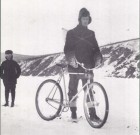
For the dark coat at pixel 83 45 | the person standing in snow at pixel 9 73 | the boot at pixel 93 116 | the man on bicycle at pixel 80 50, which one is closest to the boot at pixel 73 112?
the man on bicycle at pixel 80 50

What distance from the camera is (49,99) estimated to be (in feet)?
8.00

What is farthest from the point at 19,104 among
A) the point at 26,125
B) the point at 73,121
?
the point at 73,121

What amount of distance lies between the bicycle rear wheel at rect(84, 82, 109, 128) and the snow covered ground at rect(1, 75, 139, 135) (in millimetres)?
43

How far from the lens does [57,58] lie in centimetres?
246

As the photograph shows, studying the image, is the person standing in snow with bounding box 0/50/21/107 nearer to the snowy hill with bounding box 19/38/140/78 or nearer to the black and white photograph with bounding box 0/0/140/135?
the black and white photograph with bounding box 0/0/140/135

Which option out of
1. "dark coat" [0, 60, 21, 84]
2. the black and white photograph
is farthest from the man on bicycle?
"dark coat" [0, 60, 21, 84]

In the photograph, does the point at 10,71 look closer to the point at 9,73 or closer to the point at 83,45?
the point at 9,73

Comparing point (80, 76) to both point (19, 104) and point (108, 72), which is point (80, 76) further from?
point (19, 104)

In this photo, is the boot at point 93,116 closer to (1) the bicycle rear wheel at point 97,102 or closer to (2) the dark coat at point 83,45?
(1) the bicycle rear wheel at point 97,102

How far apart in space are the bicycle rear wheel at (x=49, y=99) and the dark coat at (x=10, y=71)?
8.2 inches

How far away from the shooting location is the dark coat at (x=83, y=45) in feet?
7.75

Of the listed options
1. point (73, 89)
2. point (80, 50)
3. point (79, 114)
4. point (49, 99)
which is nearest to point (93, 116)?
point (79, 114)

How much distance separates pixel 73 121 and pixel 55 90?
0.24m

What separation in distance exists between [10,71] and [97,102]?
681 mm
